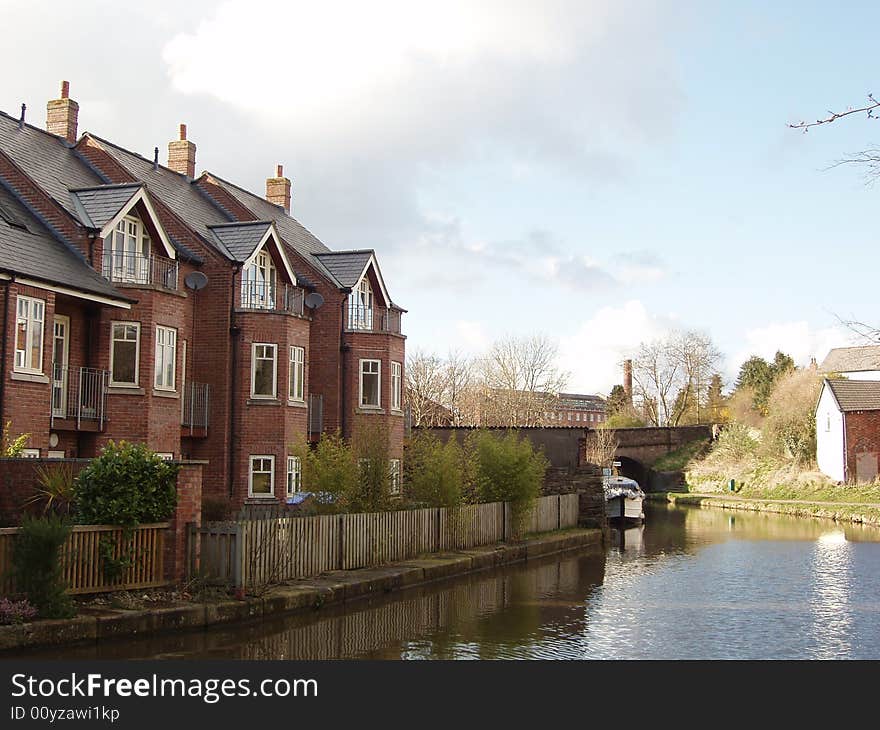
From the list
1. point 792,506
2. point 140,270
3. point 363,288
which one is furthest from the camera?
point 792,506

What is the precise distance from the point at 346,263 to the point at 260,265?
206 inches

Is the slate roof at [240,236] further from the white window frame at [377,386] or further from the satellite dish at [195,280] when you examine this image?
the white window frame at [377,386]

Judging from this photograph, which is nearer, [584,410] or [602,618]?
[602,618]

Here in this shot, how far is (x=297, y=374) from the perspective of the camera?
3033cm

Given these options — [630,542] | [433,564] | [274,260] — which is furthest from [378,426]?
[630,542]

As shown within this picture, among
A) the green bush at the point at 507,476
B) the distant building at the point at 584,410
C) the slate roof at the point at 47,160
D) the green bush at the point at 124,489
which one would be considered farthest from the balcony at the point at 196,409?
the distant building at the point at 584,410

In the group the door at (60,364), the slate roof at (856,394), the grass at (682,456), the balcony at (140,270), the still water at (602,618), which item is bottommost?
the still water at (602,618)

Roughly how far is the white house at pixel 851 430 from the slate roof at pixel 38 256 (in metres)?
38.9

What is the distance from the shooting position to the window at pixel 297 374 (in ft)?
98.5

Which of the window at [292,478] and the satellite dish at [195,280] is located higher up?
the satellite dish at [195,280]

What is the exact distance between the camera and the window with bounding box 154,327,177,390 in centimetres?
2489

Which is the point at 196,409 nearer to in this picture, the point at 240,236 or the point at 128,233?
the point at 240,236

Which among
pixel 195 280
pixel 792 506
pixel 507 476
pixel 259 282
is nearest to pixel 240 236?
pixel 259 282

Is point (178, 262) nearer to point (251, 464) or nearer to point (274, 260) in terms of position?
point (274, 260)
